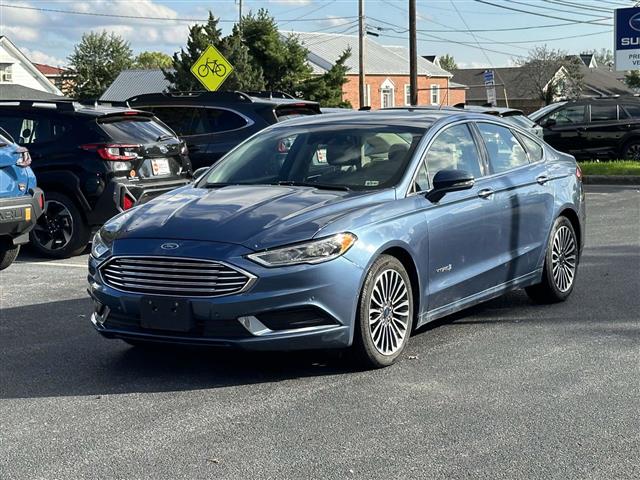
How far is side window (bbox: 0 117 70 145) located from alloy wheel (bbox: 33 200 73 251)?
0.78 m

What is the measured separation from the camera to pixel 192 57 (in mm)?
50281

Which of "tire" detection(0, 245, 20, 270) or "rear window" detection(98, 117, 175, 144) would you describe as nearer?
"tire" detection(0, 245, 20, 270)

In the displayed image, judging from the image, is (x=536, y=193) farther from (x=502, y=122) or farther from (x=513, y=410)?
(x=513, y=410)

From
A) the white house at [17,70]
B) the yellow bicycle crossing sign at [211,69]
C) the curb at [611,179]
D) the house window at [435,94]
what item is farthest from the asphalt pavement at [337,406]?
the white house at [17,70]

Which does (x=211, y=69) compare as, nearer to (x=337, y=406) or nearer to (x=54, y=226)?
(x=54, y=226)

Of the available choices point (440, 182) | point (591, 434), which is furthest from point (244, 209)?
point (591, 434)

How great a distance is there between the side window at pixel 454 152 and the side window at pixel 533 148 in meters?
0.88

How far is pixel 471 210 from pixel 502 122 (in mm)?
1275

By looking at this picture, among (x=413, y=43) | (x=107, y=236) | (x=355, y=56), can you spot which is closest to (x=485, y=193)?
(x=107, y=236)

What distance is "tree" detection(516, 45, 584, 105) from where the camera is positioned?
7875 centimetres

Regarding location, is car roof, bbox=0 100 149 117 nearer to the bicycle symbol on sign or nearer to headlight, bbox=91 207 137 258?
headlight, bbox=91 207 137 258

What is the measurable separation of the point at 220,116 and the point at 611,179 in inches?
379

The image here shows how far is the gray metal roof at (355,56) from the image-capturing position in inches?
2653

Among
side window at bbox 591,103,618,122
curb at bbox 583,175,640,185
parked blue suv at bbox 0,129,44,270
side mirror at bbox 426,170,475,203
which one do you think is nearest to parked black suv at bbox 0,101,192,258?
parked blue suv at bbox 0,129,44,270
